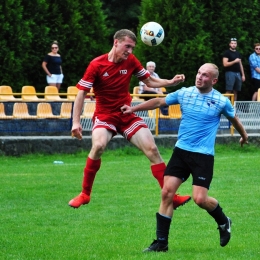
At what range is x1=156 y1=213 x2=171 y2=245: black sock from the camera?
34.9 ft

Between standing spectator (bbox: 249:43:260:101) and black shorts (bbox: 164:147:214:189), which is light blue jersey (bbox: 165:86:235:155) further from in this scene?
standing spectator (bbox: 249:43:260:101)

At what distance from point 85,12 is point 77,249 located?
1751 centimetres

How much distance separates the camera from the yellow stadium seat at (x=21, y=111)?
2103 centimetres

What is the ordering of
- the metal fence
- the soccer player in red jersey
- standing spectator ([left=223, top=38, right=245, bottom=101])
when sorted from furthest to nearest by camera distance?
1. standing spectator ([left=223, top=38, right=245, bottom=101])
2. the metal fence
3. the soccer player in red jersey

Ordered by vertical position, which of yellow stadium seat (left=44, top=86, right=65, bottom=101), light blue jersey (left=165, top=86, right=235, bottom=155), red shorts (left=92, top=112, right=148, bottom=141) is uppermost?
light blue jersey (left=165, top=86, right=235, bottom=155)

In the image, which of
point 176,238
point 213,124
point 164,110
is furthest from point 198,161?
point 164,110

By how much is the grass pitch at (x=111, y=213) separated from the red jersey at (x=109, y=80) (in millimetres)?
1562

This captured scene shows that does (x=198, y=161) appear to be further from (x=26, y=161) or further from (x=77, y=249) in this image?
(x=26, y=161)

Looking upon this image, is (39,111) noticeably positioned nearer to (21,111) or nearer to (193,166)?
(21,111)

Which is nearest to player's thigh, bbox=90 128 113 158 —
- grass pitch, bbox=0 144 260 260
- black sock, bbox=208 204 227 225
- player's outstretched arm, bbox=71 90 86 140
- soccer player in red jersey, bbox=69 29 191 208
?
soccer player in red jersey, bbox=69 29 191 208

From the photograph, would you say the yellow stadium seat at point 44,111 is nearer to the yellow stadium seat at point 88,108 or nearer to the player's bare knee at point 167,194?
the yellow stadium seat at point 88,108

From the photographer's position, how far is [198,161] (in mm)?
10445

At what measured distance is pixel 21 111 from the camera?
21172mm

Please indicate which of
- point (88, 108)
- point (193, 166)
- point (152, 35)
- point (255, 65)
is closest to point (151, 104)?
point (193, 166)
